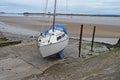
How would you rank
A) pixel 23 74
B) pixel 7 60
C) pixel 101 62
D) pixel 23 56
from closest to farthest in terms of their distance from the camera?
pixel 101 62 < pixel 23 74 < pixel 7 60 < pixel 23 56

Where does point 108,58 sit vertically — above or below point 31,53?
above

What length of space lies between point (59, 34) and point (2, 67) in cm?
524

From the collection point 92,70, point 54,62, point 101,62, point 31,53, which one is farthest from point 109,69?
point 31,53

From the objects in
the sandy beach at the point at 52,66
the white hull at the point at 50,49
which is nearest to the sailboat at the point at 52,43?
the white hull at the point at 50,49

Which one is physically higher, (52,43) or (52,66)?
(52,43)

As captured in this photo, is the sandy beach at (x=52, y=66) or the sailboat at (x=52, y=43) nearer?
the sandy beach at (x=52, y=66)

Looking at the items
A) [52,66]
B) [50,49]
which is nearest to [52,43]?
[50,49]

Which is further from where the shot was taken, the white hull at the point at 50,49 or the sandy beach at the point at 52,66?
the white hull at the point at 50,49

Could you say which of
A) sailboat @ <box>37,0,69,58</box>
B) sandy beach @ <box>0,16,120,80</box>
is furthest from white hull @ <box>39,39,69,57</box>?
sandy beach @ <box>0,16,120,80</box>

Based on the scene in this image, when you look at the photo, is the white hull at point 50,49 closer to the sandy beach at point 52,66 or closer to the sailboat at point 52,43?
the sailboat at point 52,43

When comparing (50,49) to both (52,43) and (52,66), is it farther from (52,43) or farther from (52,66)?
(52,66)

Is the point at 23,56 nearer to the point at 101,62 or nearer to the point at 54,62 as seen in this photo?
the point at 54,62

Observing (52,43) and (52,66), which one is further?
(52,43)

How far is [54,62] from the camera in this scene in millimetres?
15125
